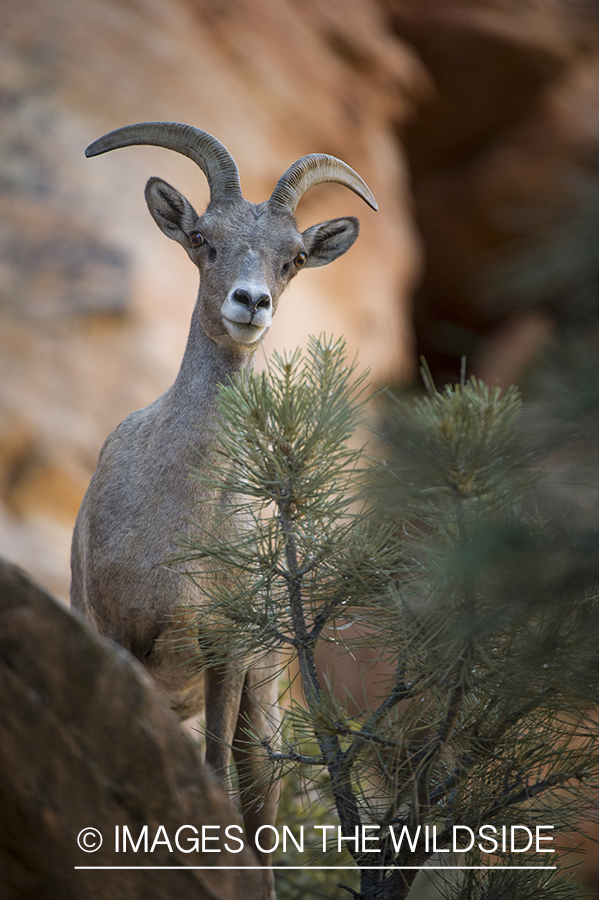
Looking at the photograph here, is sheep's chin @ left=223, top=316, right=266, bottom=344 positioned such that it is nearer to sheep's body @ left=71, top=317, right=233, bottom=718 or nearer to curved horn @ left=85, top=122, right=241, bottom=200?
sheep's body @ left=71, top=317, right=233, bottom=718

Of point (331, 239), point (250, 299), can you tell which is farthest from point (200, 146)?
point (250, 299)

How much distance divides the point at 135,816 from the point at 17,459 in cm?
602

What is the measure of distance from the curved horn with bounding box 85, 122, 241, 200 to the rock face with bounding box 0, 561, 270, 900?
230cm

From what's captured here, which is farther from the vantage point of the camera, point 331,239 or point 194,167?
point 194,167

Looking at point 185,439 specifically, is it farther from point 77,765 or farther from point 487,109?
point 487,109

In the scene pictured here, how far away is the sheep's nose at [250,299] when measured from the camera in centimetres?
313

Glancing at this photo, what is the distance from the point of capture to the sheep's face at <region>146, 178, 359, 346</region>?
3.17 metres

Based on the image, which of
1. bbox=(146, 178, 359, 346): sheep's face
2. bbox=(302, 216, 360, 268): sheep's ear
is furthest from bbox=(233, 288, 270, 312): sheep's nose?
bbox=(302, 216, 360, 268): sheep's ear

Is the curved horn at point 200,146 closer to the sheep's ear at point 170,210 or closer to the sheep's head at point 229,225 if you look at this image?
the sheep's head at point 229,225

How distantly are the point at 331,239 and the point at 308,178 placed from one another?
1.43ft

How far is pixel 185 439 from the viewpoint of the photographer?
11.0 ft

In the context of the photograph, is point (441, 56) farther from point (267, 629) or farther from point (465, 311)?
point (267, 629)

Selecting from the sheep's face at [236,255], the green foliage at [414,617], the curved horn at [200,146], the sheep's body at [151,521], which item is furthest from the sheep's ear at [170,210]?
the green foliage at [414,617]

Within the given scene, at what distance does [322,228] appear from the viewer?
13.1 ft
